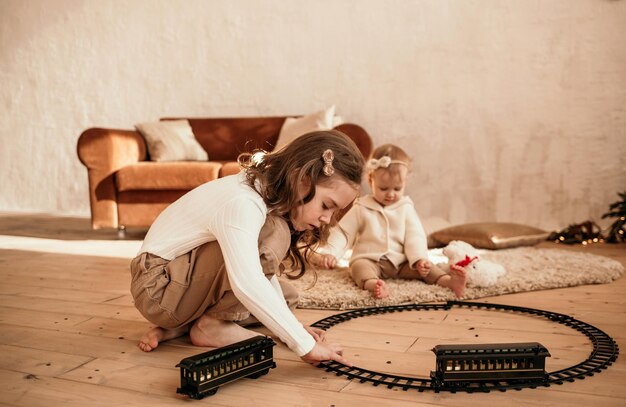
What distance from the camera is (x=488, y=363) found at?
1.35 metres

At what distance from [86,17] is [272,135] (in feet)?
7.36

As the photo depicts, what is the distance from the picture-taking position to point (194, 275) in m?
1.63

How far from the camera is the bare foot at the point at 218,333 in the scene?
1677mm

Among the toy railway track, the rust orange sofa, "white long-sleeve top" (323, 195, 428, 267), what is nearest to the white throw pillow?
the rust orange sofa

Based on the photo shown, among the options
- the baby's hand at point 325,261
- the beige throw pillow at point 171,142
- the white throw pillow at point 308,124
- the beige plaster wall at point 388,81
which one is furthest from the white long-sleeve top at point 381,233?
the beige throw pillow at point 171,142

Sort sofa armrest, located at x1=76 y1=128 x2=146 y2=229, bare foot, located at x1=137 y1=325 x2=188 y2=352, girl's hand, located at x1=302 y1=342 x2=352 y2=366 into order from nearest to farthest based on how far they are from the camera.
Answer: girl's hand, located at x1=302 y1=342 x2=352 y2=366, bare foot, located at x1=137 y1=325 x2=188 y2=352, sofa armrest, located at x1=76 y1=128 x2=146 y2=229

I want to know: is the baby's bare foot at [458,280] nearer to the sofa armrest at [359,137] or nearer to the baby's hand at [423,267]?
the baby's hand at [423,267]

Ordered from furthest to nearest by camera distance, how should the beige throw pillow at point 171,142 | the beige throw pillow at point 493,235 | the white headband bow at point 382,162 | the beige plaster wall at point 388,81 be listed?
the beige throw pillow at point 171,142 → the beige plaster wall at point 388,81 → the beige throw pillow at point 493,235 → the white headband bow at point 382,162

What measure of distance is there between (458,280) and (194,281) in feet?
3.34

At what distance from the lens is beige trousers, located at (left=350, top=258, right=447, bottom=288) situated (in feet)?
7.69

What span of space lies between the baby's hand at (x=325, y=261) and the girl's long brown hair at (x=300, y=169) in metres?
0.74

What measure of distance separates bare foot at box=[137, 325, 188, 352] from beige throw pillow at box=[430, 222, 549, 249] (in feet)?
6.27

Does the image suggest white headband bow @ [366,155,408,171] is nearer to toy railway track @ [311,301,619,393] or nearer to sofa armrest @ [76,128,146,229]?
toy railway track @ [311,301,619,393]

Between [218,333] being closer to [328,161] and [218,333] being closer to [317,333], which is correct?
[317,333]
